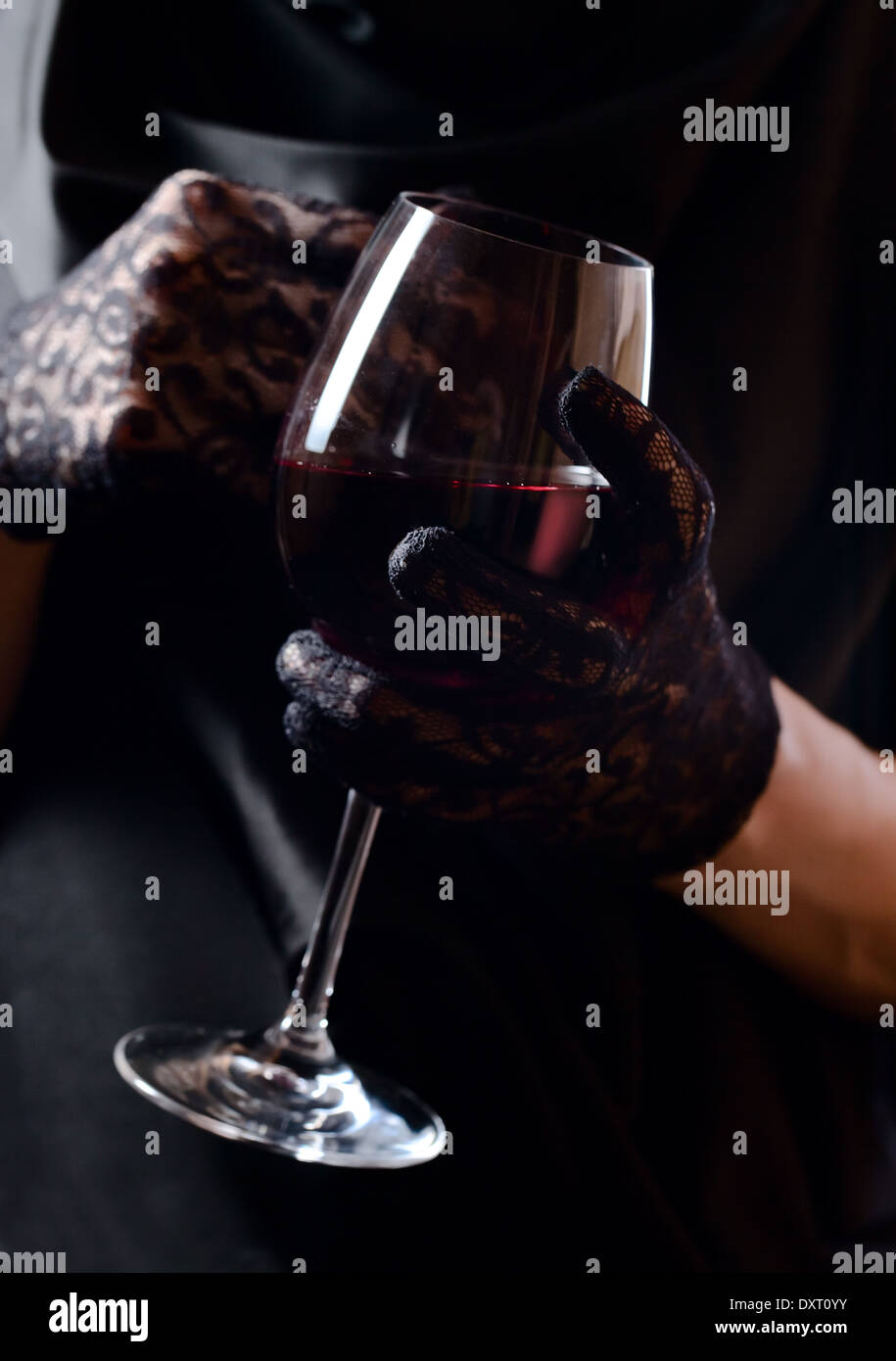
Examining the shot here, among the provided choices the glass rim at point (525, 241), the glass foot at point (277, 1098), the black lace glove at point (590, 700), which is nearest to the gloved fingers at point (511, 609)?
the black lace glove at point (590, 700)

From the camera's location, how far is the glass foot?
1.70ft

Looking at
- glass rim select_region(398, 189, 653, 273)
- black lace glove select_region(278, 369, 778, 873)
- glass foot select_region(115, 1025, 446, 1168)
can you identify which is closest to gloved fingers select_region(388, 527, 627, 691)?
black lace glove select_region(278, 369, 778, 873)

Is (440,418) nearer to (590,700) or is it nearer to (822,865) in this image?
(590,700)

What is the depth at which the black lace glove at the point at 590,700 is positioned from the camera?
44 cm

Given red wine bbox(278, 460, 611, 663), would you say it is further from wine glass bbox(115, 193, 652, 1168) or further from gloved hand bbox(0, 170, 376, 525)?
gloved hand bbox(0, 170, 376, 525)

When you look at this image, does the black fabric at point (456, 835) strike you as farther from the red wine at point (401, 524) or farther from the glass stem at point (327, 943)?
the red wine at point (401, 524)

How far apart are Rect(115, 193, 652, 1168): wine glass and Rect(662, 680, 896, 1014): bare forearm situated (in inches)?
14.2

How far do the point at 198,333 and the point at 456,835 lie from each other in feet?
1.20

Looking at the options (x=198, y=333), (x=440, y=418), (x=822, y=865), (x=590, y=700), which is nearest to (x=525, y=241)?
(x=440, y=418)

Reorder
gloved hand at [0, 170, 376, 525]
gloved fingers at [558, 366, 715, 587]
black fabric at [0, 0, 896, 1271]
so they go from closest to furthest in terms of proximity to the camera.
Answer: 1. gloved fingers at [558, 366, 715, 587]
2. black fabric at [0, 0, 896, 1271]
3. gloved hand at [0, 170, 376, 525]

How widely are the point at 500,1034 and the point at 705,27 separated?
763 millimetres

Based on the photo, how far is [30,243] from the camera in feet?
3.13

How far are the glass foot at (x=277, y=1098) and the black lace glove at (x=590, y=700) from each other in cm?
15
